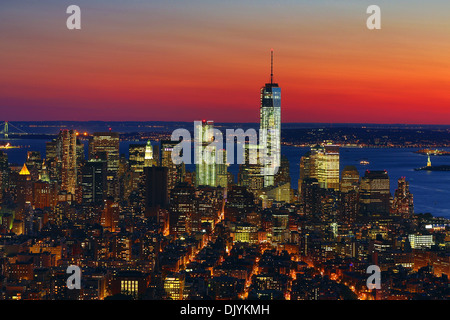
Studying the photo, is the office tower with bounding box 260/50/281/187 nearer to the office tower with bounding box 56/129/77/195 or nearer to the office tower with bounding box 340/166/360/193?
the office tower with bounding box 340/166/360/193

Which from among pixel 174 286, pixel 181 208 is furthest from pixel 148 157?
pixel 174 286

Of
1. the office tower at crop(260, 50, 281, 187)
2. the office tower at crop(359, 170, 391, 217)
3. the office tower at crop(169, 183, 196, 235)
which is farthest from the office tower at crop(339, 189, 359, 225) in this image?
the office tower at crop(260, 50, 281, 187)

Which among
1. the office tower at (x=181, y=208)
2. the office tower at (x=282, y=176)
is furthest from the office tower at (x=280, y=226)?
the office tower at (x=282, y=176)

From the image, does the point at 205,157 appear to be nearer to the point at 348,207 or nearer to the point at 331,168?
the point at 331,168

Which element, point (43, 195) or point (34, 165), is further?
point (34, 165)

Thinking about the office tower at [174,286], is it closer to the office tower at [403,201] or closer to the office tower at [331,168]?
the office tower at [403,201]

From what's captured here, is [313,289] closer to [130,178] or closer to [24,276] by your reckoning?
[24,276]
